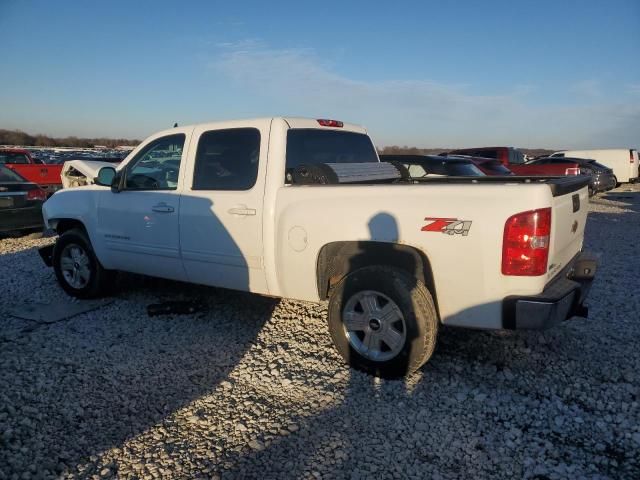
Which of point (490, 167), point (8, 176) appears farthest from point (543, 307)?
point (490, 167)

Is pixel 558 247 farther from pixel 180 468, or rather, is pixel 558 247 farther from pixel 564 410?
pixel 180 468

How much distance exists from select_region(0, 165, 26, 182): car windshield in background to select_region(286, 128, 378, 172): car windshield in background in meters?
7.44

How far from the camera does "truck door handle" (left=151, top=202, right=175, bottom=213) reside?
4750 mm

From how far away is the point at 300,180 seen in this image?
4.09 m

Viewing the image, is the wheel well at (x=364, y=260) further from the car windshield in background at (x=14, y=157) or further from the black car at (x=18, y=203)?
the car windshield in background at (x=14, y=157)

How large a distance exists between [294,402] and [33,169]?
1342 centimetres

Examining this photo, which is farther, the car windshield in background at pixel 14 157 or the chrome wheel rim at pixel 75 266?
the car windshield in background at pixel 14 157

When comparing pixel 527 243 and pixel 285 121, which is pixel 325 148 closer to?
pixel 285 121

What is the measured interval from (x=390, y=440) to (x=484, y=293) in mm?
1119

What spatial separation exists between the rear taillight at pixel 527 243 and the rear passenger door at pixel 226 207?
1976mm

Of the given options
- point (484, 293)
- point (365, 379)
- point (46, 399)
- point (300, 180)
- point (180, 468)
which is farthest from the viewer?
point (300, 180)

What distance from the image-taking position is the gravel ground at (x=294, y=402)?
2.79m

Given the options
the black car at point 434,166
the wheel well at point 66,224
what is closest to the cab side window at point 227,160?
the wheel well at point 66,224

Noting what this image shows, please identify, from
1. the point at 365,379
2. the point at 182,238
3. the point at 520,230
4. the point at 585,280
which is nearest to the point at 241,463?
the point at 365,379
